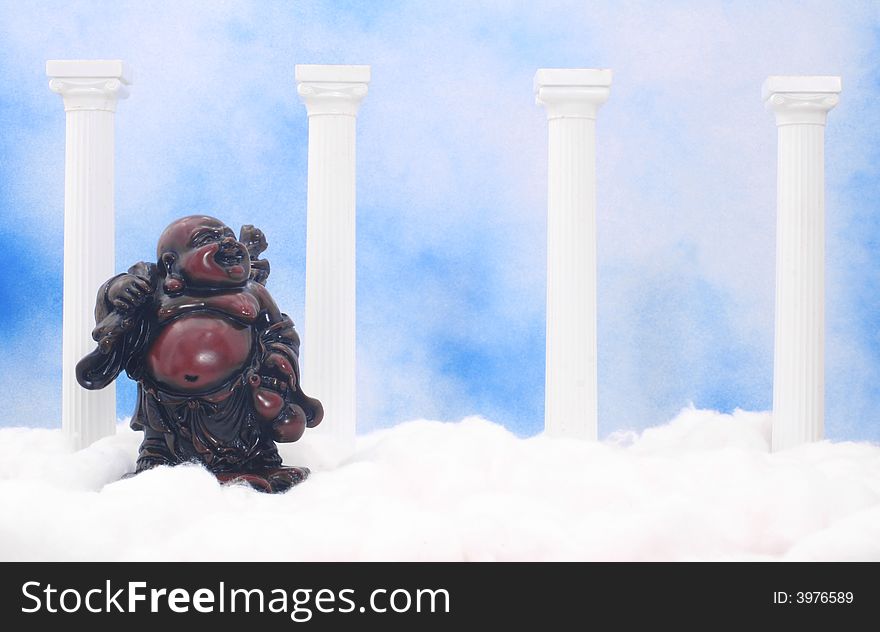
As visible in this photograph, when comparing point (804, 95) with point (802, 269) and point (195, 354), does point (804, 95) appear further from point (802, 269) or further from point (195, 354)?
point (195, 354)

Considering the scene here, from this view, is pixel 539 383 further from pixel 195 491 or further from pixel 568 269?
pixel 195 491

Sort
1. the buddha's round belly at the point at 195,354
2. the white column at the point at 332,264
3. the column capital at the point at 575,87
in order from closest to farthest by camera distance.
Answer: the buddha's round belly at the point at 195,354
the column capital at the point at 575,87
the white column at the point at 332,264

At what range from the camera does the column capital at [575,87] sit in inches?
245

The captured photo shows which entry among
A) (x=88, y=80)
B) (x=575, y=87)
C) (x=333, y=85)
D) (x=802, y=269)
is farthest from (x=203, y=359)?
(x=802, y=269)

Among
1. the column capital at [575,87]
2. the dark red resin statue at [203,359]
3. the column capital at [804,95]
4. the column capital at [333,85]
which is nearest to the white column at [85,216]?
the dark red resin statue at [203,359]

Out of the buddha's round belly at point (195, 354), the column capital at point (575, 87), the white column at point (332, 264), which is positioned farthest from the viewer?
the white column at point (332, 264)

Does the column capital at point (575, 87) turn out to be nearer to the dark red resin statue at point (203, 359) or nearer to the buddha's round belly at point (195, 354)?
the dark red resin statue at point (203, 359)

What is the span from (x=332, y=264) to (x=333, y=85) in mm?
1044

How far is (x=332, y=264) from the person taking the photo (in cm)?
635

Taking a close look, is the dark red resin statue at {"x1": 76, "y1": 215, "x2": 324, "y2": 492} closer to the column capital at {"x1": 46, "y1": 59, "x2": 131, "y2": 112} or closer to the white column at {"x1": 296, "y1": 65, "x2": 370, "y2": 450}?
the white column at {"x1": 296, "y1": 65, "x2": 370, "y2": 450}

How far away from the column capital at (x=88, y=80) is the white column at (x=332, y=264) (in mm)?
1067

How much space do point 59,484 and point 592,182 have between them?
11.2ft

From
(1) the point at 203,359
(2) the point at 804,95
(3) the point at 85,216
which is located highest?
(2) the point at 804,95

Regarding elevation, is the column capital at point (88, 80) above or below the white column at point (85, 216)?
above
